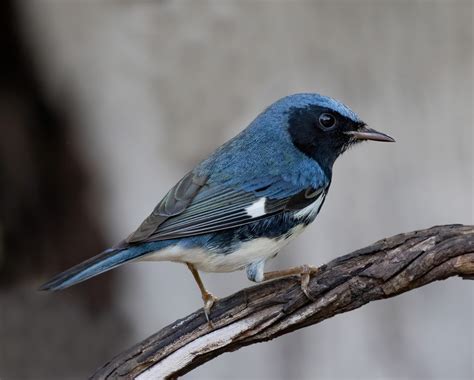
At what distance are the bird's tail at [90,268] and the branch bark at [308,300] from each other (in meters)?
0.37

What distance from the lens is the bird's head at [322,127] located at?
4.15m

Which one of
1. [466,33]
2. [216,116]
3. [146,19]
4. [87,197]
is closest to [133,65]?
[146,19]

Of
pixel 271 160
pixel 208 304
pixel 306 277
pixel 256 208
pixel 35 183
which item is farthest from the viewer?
pixel 35 183

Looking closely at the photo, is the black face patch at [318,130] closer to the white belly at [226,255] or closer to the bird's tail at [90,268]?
the white belly at [226,255]

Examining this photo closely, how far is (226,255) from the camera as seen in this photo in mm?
3791

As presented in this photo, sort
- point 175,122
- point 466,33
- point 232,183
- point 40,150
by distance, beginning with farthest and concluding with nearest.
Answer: point 40,150, point 175,122, point 466,33, point 232,183

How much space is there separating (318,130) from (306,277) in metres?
0.89

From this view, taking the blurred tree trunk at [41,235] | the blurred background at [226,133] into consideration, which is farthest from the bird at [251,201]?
the blurred tree trunk at [41,235]

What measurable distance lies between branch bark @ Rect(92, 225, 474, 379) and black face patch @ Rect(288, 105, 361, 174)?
0.76m

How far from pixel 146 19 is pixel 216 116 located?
0.83m

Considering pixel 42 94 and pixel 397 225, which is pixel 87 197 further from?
pixel 397 225

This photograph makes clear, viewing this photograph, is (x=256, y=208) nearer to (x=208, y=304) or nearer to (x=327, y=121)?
(x=208, y=304)

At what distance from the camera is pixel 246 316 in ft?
11.7

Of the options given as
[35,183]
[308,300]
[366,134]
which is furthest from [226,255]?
[35,183]
